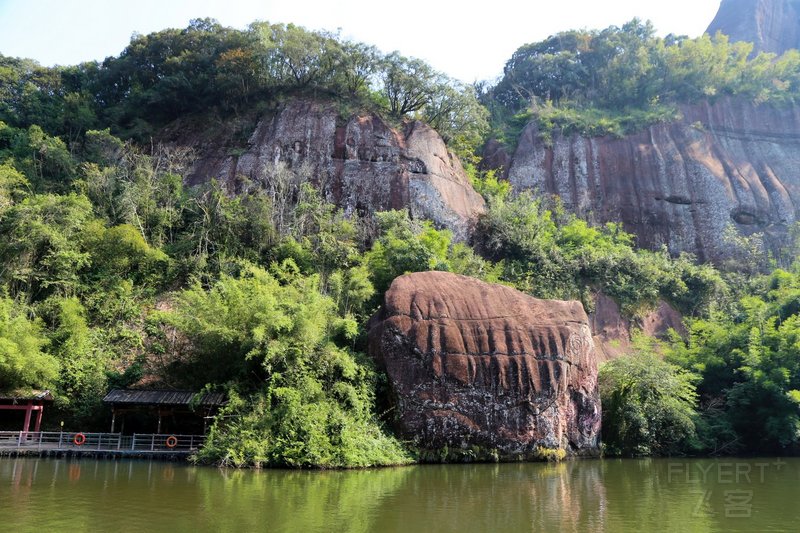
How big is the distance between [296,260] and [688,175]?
2627 cm

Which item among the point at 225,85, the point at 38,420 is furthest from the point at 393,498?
the point at 225,85

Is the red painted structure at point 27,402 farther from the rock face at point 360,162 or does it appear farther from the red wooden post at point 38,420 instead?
the rock face at point 360,162

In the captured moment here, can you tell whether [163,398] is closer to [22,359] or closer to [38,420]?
[38,420]

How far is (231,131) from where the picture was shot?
36.5 m

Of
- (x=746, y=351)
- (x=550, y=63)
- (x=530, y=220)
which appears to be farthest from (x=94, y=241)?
(x=550, y=63)

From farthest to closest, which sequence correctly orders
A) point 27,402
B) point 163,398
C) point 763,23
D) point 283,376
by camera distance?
point 763,23 < point 27,402 < point 163,398 < point 283,376

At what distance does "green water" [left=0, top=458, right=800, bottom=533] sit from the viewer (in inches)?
409

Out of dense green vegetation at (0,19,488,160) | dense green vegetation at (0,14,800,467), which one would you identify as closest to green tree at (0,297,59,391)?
dense green vegetation at (0,14,800,467)

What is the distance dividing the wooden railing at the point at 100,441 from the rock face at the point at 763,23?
56.8 m

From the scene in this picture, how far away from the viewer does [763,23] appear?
56.6m

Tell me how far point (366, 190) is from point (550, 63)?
71.3ft

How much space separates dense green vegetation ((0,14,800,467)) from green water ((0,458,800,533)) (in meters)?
2.96

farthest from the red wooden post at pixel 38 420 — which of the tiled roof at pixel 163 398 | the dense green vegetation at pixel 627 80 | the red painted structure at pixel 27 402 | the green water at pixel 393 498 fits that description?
the dense green vegetation at pixel 627 80

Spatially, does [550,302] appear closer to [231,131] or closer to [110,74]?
[231,131]
